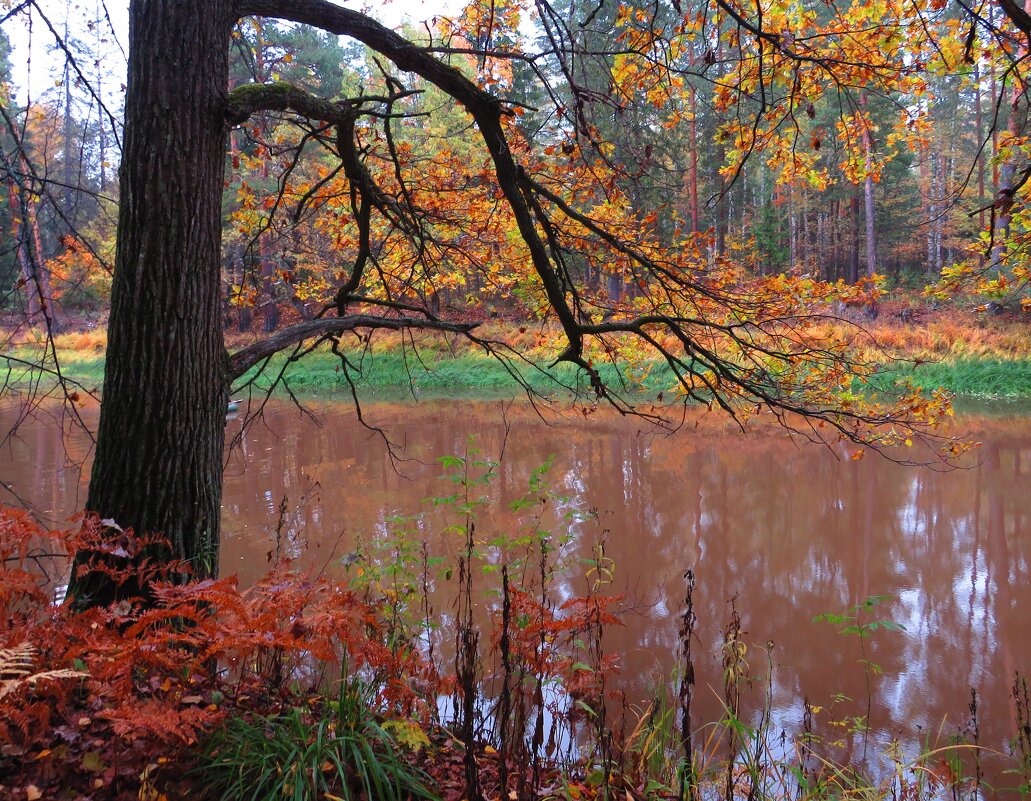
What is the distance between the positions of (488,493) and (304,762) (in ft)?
A: 22.2

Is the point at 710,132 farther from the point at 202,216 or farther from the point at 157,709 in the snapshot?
the point at 157,709

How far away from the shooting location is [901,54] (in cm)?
351

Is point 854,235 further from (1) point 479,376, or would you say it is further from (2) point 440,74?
A: (2) point 440,74

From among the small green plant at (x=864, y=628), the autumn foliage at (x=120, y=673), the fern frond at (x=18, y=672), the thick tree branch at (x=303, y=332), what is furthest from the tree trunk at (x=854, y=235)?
the fern frond at (x=18, y=672)

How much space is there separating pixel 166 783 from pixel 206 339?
151 cm

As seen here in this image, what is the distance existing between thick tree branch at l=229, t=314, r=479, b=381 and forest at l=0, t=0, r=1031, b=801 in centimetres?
2

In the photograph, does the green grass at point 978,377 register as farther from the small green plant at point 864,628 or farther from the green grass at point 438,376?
the small green plant at point 864,628

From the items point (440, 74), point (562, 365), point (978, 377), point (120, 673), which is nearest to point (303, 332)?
point (440, 74)

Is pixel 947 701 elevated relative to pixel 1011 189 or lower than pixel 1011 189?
lower

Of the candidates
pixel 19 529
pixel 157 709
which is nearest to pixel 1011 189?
pixel 157 709

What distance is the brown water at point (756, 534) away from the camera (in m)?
4.24

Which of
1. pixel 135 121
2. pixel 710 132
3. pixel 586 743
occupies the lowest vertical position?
pixel 586 743

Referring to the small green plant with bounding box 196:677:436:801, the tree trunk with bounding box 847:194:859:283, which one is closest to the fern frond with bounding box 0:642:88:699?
the small green plant with bounding box 196:677:436:801

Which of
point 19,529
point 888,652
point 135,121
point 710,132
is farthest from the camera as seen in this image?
point 710,132
